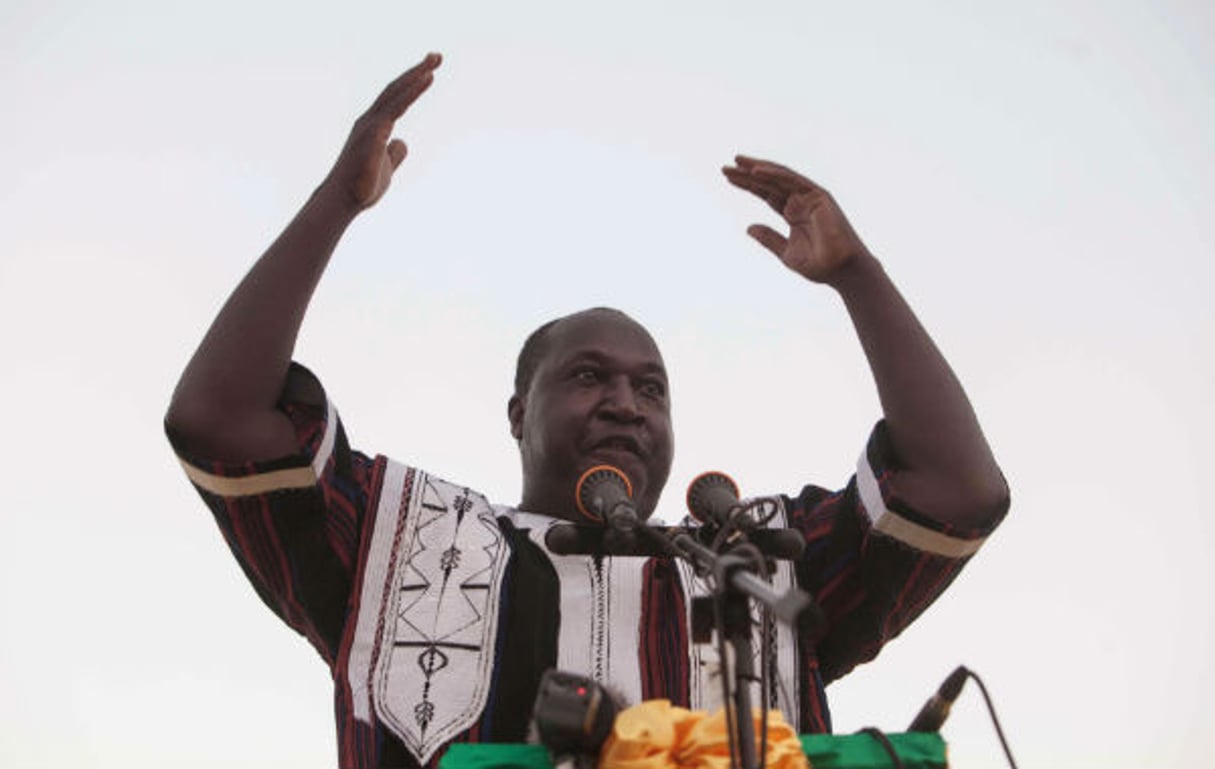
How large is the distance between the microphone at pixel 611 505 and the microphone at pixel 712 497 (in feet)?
0.46

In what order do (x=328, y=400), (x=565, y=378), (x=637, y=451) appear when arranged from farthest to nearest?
(x=565, y=378), (x=637, y=451), (x=328, y=400)

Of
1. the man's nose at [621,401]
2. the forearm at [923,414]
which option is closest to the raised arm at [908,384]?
the forearm at [923,414]

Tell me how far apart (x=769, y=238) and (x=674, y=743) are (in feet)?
6.39

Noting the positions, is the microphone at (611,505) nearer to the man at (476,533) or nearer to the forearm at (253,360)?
the man at (476,533)

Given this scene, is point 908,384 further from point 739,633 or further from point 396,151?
point 396,151

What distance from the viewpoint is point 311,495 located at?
3135 millimetres

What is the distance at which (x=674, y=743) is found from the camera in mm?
2018

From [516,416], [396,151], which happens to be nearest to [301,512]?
[396,151]

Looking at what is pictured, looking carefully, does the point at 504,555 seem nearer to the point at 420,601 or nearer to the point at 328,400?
the point at 420,601

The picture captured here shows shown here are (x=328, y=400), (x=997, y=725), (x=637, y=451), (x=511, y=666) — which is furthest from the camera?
(x=637, y=451)

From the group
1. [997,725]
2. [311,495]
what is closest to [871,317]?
[997,725]

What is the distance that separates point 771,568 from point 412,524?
4.19 ft

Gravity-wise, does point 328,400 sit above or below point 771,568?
above

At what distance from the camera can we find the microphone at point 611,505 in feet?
7.89
